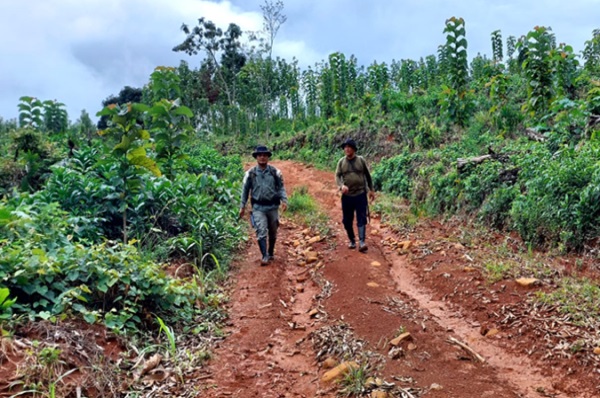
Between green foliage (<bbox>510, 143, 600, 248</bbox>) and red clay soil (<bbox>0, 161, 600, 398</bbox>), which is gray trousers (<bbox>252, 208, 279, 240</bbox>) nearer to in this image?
red clay soil (<bbox>0, 161, 600, 398</bbox>)

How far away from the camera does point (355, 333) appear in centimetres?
417

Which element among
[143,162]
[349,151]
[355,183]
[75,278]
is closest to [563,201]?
[355,183]

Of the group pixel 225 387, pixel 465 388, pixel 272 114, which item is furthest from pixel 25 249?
pixel 272 114

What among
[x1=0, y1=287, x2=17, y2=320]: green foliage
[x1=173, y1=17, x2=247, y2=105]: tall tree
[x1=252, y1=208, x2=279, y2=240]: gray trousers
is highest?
[x1=173, y1=17, x2=247, y2=105]: tall tree

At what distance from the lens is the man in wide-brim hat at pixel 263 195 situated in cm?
654

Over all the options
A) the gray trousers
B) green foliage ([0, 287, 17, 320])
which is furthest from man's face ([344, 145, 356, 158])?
green foliage ([0, 287, 17, 320])

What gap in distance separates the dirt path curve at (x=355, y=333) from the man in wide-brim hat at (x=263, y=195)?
0.53 meters

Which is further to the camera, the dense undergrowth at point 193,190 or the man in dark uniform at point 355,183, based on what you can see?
the man in dark uniform at point 355,183

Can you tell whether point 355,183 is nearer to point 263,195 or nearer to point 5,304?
point 263,195

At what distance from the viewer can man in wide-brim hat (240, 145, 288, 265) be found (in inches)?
257

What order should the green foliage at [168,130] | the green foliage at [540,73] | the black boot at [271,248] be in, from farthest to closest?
the green foliage at [540,73]
the green foliage at [168,130]
the black boot at [271,248]

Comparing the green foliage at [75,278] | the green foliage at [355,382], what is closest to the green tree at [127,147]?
the green foliage at [75,278]

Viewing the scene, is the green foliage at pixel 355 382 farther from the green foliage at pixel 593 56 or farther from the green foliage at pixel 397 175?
the green foliage at pixel 593 56

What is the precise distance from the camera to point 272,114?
36.2 m
